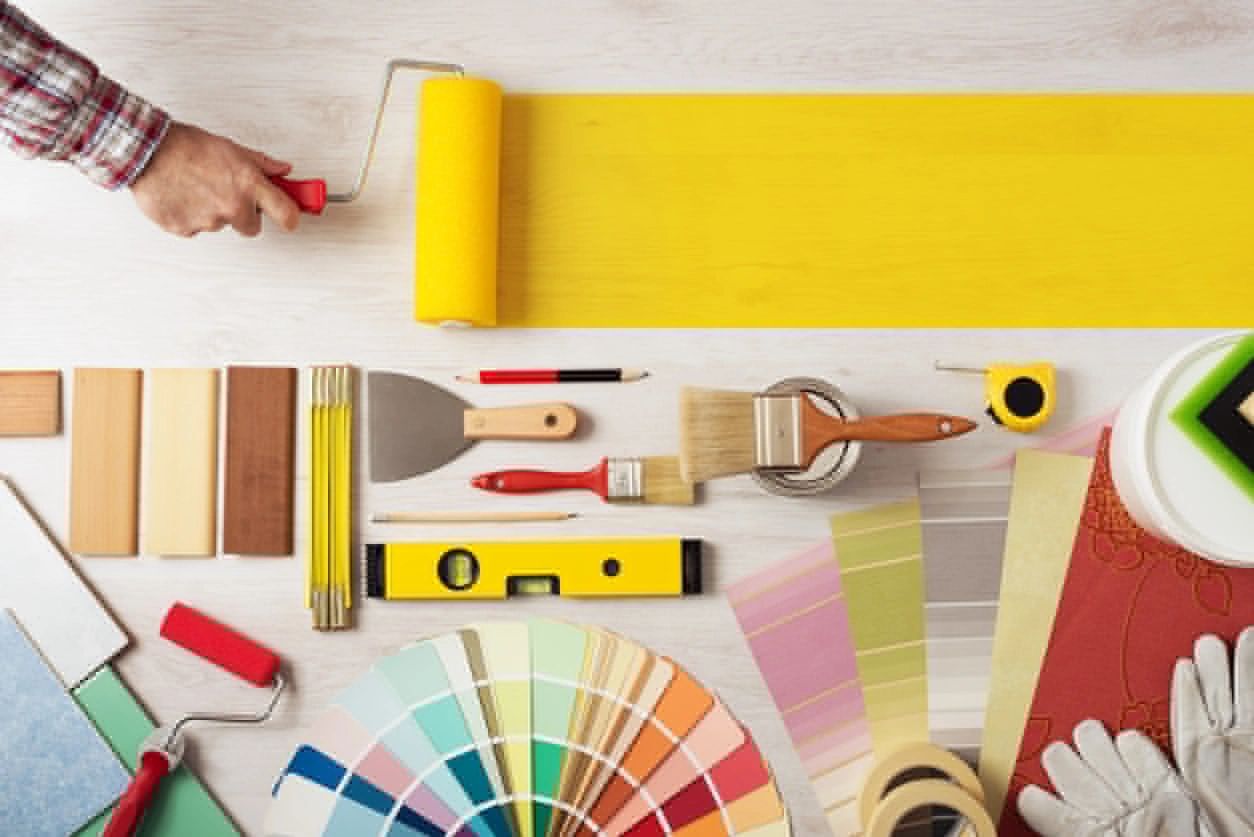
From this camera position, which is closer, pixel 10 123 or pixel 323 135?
pixel 10 123

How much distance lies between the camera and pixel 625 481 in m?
1.09

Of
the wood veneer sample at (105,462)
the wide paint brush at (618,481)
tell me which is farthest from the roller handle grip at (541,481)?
the wood veneer sample at (105,462)

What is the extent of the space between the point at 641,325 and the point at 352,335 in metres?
0.27

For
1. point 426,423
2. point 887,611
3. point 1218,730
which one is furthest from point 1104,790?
point 426,423

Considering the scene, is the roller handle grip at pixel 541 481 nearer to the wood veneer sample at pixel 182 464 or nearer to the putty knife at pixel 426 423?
the putty knife at pixel 426 423

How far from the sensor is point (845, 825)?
108cm

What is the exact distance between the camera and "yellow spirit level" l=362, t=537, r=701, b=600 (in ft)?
3.59

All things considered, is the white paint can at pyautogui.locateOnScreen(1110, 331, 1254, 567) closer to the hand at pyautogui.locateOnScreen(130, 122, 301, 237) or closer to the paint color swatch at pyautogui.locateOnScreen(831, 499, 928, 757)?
the paint color swatch at pyautogui.locateOnScreen(831, 499, 928, 757)

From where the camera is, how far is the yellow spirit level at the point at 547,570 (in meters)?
1.09

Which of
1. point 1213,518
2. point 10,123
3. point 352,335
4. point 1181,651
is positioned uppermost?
point 10,123

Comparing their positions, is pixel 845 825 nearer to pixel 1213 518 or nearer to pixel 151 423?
pixel 1213 518

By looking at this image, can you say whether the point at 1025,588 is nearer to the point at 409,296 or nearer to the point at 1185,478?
the point at 1185,478

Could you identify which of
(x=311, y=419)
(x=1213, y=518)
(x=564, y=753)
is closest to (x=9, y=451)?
(x=311, y=419)

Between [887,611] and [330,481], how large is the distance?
0.53 m
